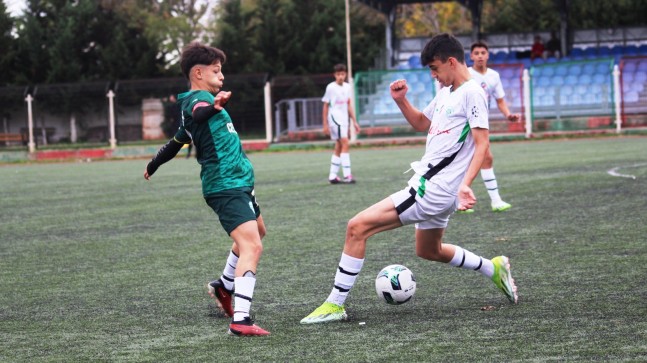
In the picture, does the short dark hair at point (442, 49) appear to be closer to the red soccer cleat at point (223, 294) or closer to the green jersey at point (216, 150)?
the green jersey at point (216, 150)

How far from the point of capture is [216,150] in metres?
5.93

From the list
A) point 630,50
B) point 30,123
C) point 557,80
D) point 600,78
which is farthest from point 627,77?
point 30,123

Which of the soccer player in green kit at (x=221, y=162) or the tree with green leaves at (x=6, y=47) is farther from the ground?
the tree with green leaves at (x=6, y=47)

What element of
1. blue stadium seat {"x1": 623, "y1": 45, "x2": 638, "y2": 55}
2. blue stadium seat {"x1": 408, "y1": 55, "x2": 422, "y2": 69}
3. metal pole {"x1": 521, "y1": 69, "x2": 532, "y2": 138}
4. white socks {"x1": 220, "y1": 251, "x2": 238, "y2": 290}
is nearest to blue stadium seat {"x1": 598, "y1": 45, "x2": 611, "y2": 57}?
blue stadium seat {"x1": 623, "y1": 45, "x2": 638, "y2": 55}

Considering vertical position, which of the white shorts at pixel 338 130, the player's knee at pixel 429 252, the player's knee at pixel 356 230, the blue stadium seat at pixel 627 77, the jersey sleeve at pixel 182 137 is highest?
the blue stadium seat at pixel 627 77

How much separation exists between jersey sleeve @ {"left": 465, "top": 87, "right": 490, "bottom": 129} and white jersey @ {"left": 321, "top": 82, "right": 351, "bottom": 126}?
11.8 meters

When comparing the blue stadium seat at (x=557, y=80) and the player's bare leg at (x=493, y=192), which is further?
the blue stadium seat at (x=557, y=80)

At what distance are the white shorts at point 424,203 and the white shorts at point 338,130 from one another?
11.6 m

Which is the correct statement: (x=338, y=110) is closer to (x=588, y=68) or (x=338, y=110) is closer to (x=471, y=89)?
(x=471, y=89)

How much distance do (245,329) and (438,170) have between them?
1.48m

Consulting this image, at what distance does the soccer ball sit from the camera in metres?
6.22

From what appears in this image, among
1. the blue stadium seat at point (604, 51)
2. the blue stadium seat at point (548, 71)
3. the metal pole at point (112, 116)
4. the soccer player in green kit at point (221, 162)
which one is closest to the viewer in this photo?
the soccer player in green kit at point (221, 162)

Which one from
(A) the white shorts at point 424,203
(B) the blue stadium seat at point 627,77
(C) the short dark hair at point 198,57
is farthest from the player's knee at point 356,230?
(B) the blue stadium seat at point 627,77

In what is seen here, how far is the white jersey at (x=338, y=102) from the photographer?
17859mm
